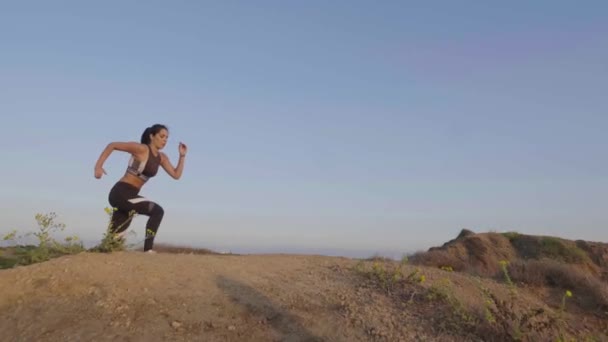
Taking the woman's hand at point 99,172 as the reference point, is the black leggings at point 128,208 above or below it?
below

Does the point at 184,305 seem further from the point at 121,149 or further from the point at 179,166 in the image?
the point at 179,166

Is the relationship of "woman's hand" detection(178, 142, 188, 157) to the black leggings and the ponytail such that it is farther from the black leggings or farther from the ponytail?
the black leggings

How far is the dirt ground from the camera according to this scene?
204 inches

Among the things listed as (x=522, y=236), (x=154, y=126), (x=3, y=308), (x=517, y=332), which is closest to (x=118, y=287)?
(x=3, y=308)

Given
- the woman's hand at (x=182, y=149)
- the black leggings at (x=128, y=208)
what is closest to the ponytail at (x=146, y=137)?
the woman's hand at (x=182, y=149)

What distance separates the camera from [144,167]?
24.7ft

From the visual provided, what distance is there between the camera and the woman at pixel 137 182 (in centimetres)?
728

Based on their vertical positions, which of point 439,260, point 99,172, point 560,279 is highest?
point 99,172

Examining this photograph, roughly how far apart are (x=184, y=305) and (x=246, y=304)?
0.62m

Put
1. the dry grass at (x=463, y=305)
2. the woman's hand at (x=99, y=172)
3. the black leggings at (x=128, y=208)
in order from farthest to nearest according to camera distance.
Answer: the black leggings at (x=128, y=208)
the woman's hand at (x=99, y=172)
the dry grass at (x=463, y=305)

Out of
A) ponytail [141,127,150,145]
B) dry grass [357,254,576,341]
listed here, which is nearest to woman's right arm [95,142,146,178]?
ponytail [141,127,150,145]

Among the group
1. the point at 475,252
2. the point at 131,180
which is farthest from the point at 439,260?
the point at 131,180

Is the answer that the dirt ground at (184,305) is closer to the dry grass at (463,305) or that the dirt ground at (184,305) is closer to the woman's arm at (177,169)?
the dry grass at (463,305)

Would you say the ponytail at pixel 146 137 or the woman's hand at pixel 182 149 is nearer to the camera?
the ponytail at pixel 146 137
